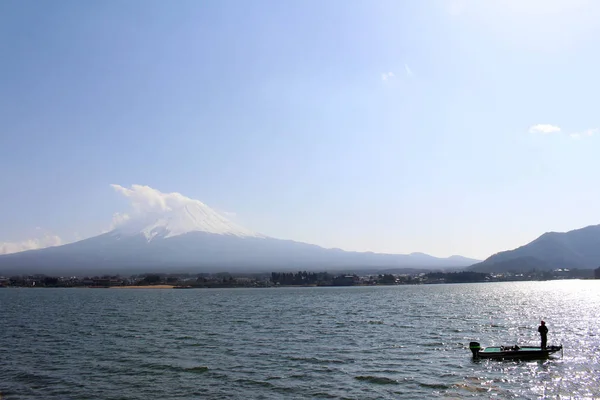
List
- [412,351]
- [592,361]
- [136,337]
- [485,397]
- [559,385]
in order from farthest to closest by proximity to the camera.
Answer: [136,337] → [412,351] → [592,361] → [559,385] → [485,397]

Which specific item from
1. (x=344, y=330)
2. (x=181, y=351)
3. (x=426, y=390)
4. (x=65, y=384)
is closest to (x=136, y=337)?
(x=181, y=351)

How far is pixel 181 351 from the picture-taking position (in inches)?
1457

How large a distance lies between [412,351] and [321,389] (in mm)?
13729

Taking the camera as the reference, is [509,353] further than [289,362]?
Yes

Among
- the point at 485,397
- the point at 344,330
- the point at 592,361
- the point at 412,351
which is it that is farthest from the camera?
the point at 344,330

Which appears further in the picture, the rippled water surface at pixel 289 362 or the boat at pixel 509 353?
the boat at pixel 509 353

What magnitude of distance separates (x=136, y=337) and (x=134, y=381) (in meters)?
19.3

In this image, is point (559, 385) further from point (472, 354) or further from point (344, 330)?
point (344, 330)

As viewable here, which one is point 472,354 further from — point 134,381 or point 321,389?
point 134,381

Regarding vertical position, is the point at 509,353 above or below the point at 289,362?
above

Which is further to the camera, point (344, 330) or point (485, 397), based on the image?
point (344, 330)

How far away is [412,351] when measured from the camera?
1423 inches

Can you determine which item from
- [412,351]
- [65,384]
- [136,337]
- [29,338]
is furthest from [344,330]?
[29,338]

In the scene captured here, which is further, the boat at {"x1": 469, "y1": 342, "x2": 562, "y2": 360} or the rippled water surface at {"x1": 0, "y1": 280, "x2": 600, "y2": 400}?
the boat at {"x1": 469, "y1": 342, "x2": 562, "y2": 360}
